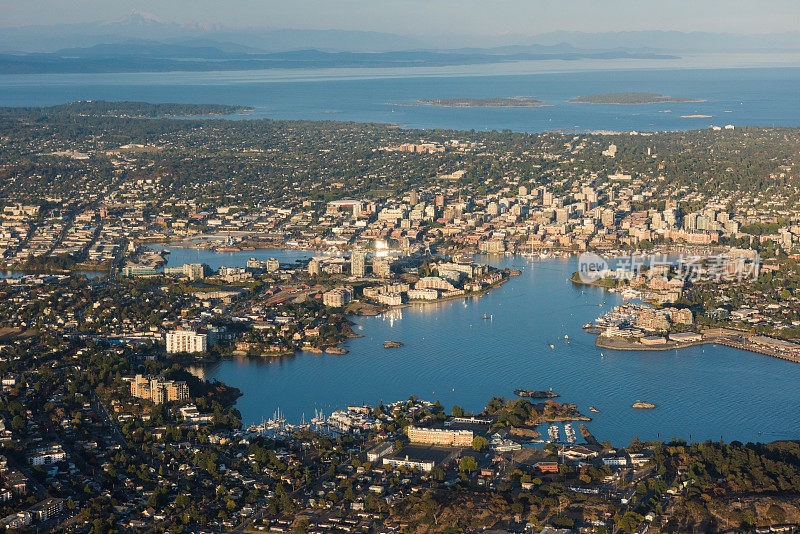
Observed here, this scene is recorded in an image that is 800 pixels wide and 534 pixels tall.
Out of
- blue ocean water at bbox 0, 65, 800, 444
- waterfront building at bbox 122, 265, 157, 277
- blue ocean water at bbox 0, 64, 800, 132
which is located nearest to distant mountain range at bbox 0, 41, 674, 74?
blue ocean water at bbox 0, 64, 800, 132

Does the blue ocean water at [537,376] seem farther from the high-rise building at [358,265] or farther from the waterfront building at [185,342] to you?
the high-rise building at [358,265]

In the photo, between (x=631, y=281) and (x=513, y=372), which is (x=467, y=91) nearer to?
(x=631, y=281)

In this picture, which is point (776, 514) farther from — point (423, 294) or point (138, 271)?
point (138, 271)

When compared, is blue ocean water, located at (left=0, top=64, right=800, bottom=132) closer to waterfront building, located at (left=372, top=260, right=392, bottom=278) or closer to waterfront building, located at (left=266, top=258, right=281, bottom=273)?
waterfront building, located at (left=372, top=260, right=392, bottom=278)

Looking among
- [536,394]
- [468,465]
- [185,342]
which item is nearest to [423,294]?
[185,342]

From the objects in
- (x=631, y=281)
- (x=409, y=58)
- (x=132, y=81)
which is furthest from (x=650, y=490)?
(x=409, y=58)
